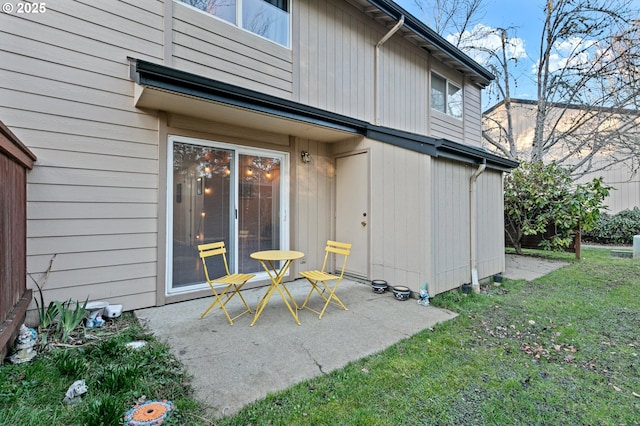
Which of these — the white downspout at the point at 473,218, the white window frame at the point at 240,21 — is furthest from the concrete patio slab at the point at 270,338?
the white window frame at the point at 240,21

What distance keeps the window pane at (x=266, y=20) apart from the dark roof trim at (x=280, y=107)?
58.0 inches

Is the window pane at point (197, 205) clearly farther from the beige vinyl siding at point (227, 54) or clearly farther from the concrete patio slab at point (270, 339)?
the beige vinyl siding at point (227, 54)

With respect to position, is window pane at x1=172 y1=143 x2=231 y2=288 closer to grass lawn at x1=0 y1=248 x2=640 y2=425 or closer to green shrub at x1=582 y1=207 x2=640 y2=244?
grass lawn at x1=0 y1=248 x2=640 y2=425

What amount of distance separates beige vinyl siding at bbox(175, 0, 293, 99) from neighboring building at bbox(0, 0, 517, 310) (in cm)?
2

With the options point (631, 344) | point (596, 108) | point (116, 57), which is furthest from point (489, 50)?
point (116, 57)

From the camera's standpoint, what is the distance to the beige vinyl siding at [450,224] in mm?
4230

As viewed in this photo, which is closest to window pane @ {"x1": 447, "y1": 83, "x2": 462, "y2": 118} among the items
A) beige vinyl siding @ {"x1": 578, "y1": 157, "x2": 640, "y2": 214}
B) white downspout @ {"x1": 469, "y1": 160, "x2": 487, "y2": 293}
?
white downspout @ {"x1": 469, "y1": 160, "x2": 487, "y2": 293}

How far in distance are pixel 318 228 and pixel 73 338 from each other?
3578 mm

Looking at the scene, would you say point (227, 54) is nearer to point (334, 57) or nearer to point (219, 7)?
point (219, 7)

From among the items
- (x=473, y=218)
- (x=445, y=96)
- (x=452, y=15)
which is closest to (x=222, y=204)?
(x=473, y=218)

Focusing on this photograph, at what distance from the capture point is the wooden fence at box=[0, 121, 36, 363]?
7.13ft

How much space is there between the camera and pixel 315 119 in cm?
432

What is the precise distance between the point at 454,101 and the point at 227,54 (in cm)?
648

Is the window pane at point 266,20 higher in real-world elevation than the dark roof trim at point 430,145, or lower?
higher
